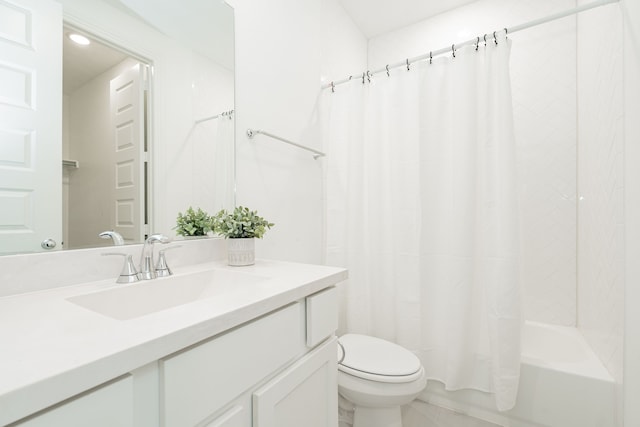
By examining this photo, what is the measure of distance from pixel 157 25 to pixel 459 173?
1374 millimetres

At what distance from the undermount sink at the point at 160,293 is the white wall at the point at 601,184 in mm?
1411

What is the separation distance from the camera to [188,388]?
1.65ft

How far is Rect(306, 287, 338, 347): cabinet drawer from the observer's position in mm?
818

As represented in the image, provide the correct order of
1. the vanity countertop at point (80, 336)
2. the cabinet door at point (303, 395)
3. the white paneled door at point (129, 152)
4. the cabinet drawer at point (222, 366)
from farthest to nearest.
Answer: the white paneled door at point (129, 152) < the cabinet door at point (303, 395) < the cabinet drawer at point (222, 366) < the vanity countertop at point (80, 336)

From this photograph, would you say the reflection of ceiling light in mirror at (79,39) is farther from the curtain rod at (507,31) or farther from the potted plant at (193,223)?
the curtain rod at (507,31)

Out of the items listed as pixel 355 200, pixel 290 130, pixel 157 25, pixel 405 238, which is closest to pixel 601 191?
pixel 405 238

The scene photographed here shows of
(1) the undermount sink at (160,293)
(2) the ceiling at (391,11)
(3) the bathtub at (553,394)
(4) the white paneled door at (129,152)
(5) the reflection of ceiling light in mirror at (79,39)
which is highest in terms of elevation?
(2) the ceiling at (391,11)

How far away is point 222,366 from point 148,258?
45cm

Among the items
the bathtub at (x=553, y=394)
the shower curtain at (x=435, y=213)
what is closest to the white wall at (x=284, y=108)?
the shower curtain at (x=435, y=213)

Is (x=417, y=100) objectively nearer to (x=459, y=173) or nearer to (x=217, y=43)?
(x=459, y=173)

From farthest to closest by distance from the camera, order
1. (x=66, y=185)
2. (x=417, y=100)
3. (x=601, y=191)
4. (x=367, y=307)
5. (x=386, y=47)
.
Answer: (x=386, y=47) → (x=367, y=307) → (x=417, y=100) → (x=601, y=191) → (x=66, y=185)

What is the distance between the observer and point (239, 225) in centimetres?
107

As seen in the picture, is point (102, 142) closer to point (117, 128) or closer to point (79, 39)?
point (117, 128)

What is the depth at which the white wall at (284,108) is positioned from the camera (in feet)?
4.30
